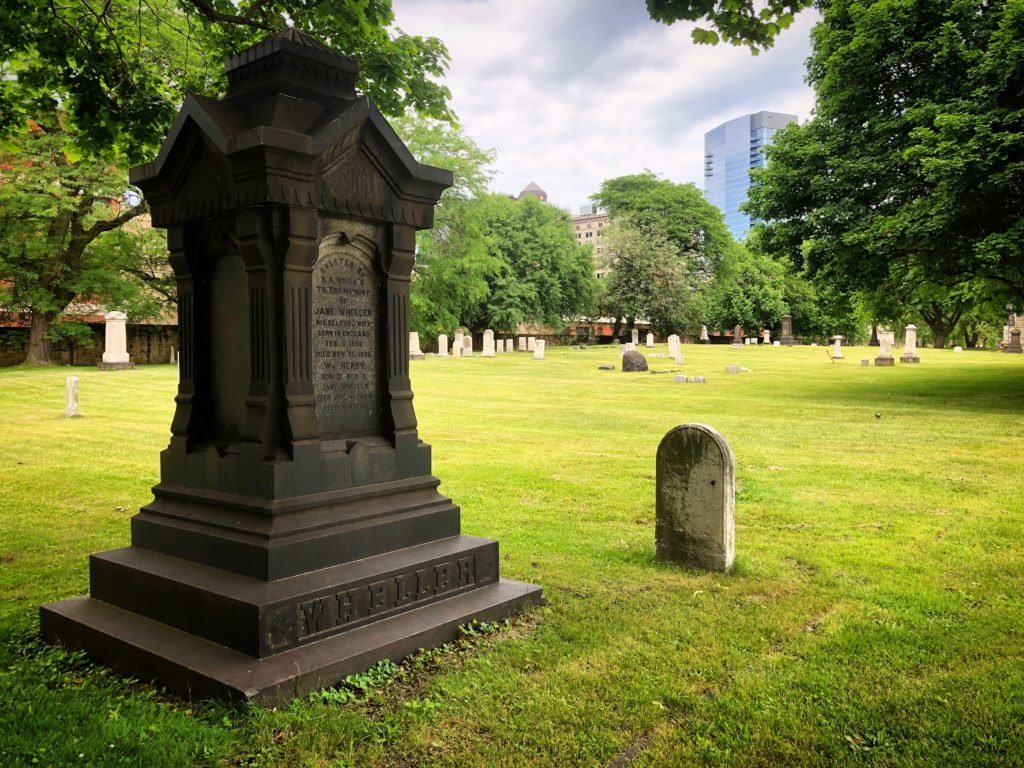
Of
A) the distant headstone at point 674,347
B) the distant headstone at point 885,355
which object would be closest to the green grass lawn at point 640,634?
the distant headstone at point 674,347

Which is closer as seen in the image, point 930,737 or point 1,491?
point 930,737

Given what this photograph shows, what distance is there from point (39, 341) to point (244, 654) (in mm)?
31753

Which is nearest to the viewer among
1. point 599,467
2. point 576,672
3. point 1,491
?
point 576,672

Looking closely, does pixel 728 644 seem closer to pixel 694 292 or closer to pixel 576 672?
pixel 576 672

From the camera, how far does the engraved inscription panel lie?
4.70m

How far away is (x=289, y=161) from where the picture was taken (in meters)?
4.29

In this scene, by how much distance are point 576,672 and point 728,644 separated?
104 centimetres

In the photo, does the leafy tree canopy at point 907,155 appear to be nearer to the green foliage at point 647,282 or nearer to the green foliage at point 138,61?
the green foliage at point 138,61

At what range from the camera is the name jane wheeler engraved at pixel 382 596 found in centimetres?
410

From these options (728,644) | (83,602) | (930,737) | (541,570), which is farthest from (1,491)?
(930,737)

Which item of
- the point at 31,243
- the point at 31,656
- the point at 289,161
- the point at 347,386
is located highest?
Answer: the point at 31,243

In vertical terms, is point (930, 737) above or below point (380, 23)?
below

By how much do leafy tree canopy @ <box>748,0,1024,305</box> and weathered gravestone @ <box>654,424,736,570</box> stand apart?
12.8m

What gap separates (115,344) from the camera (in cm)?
2934
